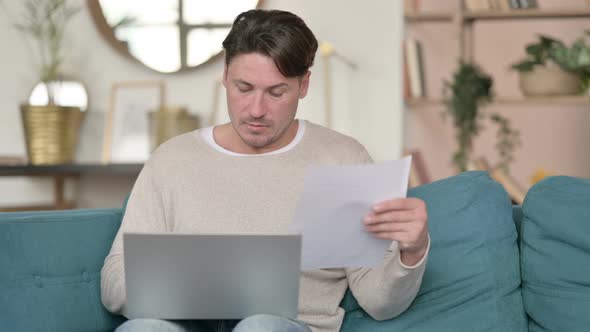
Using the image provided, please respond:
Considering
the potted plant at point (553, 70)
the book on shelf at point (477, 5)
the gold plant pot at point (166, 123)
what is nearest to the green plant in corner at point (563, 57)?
the potted plant at point (553, 70)

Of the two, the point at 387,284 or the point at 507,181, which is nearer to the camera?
the point at 387,284

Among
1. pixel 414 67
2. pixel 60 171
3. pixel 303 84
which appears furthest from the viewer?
pixel 414 67

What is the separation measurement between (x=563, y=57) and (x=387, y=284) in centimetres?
260

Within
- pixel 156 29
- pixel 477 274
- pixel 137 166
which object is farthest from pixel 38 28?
pixel 477 274

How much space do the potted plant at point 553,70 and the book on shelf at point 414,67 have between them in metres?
0.51

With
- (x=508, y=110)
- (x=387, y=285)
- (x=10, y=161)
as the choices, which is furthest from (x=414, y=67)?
(x=387, y=285)

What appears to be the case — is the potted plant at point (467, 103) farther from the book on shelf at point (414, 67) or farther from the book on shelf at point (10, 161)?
the book on shelf at point (10, 161)

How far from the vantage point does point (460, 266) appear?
204cm

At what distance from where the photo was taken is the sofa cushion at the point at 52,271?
6.21 feet

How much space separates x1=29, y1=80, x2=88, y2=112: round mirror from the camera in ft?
14.7

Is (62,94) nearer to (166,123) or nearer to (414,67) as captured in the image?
(166,123)

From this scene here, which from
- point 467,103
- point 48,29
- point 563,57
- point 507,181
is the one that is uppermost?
point 48,29

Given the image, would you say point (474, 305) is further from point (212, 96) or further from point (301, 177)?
point (212, 96)

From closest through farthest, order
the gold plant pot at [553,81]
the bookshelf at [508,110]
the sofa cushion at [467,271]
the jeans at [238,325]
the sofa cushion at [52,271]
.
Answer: the jeans at [238,325], the sofa cushion at [52,271], the sofa cushion at [467,271], the gold plant pot at [553,81], the bookshelf at [508,110]
